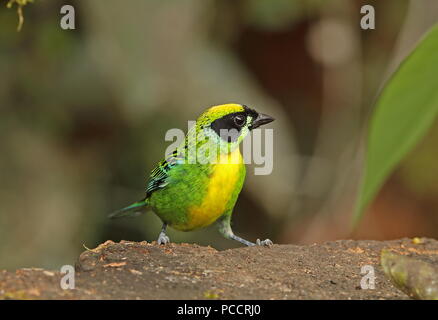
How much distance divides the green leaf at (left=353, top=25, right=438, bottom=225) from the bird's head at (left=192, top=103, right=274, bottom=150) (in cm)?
276

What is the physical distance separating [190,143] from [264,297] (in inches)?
69.9

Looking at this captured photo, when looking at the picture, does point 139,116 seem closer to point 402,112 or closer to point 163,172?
point 163,172

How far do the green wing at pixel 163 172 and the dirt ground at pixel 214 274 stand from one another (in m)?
0.74

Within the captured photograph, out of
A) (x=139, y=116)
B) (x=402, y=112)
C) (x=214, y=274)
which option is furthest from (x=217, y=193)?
(x=402, y=112)

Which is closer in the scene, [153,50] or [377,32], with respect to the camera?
[153,50]

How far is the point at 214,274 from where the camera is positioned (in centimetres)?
224

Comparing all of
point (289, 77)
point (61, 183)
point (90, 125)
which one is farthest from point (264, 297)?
point (289, 77)

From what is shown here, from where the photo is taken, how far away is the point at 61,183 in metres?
5.02

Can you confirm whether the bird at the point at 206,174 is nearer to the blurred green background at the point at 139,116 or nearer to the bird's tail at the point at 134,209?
the bird's tail at the point at 134,209

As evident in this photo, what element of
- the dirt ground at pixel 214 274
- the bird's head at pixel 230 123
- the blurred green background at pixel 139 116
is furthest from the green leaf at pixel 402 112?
the blurred green background at pixel 139 116

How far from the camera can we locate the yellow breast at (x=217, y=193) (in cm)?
334

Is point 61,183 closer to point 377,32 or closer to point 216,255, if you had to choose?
point 216,255

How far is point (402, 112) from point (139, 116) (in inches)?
165

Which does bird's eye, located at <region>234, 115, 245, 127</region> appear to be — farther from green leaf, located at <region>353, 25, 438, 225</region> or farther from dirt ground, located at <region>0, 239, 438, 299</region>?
green leaf, located at <region>353, 25, 438, 225</region>
